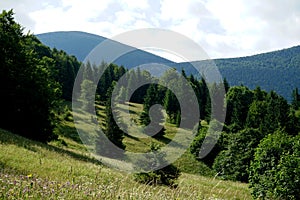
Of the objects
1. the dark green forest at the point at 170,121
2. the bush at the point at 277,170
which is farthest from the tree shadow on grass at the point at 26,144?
the bush at the point at 277,170

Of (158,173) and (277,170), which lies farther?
(277,170)

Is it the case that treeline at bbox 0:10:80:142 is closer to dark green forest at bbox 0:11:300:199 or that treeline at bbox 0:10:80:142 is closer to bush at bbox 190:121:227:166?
dark green forest at bbox 0:11:300:199

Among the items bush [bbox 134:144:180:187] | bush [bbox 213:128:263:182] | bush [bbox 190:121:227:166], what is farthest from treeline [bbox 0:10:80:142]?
bush [bbox 190:121:227:166]

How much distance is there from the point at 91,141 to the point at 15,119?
13.6m

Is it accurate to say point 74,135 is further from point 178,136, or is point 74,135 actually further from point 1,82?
point 1,82

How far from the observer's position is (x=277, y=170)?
49.0 ft

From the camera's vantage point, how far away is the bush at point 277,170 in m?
14.0

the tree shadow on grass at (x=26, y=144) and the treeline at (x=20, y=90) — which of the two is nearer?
the tree shadow on grass at (x=26, y=144)

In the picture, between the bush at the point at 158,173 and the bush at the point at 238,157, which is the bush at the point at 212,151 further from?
the bush at the point at 158,173

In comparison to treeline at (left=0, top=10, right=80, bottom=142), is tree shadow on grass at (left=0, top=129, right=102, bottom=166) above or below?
below

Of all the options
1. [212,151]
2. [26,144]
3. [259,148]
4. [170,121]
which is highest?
[170,121]

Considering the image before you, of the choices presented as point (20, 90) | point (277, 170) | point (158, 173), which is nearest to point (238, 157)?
point (20, 90)

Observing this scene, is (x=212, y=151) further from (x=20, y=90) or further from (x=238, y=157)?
(x=20, y=90)

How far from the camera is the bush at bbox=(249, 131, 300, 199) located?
13953 millimetres
